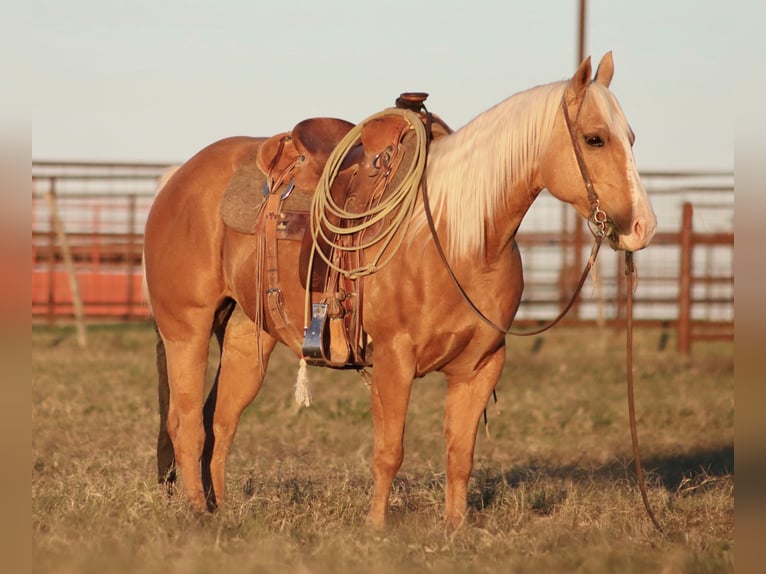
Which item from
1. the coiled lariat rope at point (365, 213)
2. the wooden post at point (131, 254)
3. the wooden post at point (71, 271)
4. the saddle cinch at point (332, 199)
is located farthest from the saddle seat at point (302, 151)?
the wooden post at point (131, 254)

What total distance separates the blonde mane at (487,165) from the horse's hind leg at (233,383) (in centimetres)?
144

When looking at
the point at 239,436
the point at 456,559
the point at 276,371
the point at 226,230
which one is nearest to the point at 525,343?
the point at 276,371

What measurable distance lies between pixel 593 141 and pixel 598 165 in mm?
107

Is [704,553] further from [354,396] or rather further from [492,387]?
[354,396]

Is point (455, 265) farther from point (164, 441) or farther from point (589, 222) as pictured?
point (164, 441)

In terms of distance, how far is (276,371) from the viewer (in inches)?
469

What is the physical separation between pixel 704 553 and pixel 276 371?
7796 millimetres

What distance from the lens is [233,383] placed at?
5996 millimetres

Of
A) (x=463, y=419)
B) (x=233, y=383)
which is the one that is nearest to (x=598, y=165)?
(x=463, y=419)

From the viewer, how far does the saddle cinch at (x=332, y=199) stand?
17.1 feet

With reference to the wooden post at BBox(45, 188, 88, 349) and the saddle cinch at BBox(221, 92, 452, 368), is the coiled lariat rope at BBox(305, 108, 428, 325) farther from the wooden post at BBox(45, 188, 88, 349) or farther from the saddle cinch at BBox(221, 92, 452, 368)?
the wooden post at BBox(45, 188, 88, 349)

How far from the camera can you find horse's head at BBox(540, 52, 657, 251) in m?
4.46

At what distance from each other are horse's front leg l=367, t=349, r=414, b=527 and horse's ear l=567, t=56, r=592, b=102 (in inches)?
54.2
